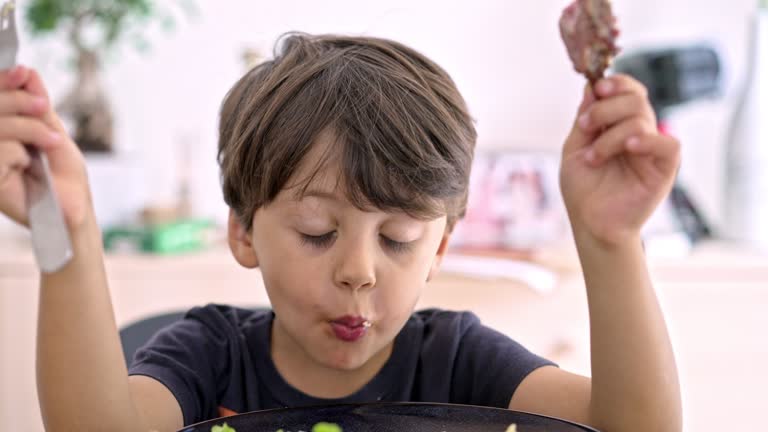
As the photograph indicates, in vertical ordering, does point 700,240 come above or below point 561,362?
above

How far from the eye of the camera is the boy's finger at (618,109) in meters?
0.68

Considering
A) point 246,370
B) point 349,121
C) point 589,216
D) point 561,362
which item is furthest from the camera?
point 561,362

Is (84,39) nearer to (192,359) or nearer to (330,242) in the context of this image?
(192,359)

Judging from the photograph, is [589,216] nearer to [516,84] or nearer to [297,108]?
[297,108]

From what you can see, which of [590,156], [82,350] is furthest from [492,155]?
[82,350]

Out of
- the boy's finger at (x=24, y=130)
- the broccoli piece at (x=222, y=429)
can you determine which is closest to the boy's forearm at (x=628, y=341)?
the broccoli piece at (x=222, y=429)

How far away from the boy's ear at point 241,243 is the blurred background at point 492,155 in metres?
0.94

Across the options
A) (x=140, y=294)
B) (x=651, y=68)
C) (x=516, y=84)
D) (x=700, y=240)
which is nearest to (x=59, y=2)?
(x=140, y=294)

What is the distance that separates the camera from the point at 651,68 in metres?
2.08

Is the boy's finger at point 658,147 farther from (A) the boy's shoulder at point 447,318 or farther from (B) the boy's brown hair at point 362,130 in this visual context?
(A) the boy's shoulder at point 447,318

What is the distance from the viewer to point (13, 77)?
609 mm

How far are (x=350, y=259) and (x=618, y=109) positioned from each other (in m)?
0.27

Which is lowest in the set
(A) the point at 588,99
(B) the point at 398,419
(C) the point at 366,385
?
(C) the point at 366,385

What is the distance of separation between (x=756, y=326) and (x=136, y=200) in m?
1.45
